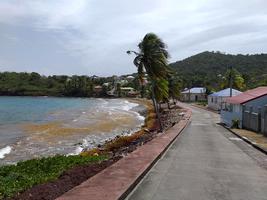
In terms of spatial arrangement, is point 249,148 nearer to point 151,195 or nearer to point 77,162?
point 77,162

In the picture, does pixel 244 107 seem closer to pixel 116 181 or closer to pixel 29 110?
pixel 116 181

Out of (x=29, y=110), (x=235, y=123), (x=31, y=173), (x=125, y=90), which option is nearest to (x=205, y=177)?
(x=31, y=173)

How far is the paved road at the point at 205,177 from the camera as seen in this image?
31.7 ft

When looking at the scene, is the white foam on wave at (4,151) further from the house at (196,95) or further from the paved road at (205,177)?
the house at (196,95)

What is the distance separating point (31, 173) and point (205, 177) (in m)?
5.37

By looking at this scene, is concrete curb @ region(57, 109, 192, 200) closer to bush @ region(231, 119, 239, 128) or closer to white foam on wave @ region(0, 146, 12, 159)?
white foam on wave @ region(0, 146, 12, 159)

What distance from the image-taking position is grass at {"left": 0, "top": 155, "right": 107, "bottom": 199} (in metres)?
10.3

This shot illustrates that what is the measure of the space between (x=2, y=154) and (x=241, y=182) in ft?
61.3

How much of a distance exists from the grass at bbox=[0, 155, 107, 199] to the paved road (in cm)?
266

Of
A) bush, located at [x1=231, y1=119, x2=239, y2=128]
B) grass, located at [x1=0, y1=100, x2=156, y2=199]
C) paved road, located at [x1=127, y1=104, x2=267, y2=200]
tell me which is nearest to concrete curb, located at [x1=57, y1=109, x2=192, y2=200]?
paved road, located at [x1=127, y1=104, x2=267, y2=200]

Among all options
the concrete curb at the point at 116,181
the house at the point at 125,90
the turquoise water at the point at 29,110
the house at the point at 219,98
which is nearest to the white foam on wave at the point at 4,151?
the concrete curb at the point at 116,181

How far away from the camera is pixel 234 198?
30.9ft

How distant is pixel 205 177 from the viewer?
1196 centimetres

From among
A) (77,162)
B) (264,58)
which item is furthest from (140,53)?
(264,58)
